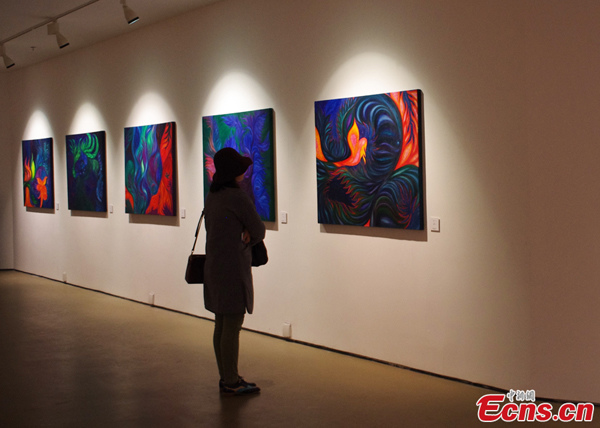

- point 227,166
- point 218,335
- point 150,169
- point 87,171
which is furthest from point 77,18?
point 218,335

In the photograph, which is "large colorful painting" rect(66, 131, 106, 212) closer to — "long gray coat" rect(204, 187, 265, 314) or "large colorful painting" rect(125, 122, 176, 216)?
"large colorful painting" rect(125, 122, 176, 216)

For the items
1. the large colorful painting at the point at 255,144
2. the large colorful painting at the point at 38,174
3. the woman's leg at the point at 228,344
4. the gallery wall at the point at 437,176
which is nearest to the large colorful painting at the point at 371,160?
the gallery wall at the point at 437,176

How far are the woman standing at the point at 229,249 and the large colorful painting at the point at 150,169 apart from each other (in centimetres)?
318

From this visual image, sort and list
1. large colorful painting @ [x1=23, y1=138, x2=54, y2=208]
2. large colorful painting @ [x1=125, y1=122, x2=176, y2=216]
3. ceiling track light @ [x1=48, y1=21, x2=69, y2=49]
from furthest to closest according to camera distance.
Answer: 1. large colorful painting @ [x1=23, y1=138, x2=54, y2=208]
2. large colorful painting @ [x1=125, y1=122, x2=176, y2=216]
3. ceiling track light @ [x1=48, y1=21, x2=69, y2=49]

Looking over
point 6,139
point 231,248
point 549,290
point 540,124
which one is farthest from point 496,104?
point 6,139

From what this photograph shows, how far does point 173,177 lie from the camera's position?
7.84 metres

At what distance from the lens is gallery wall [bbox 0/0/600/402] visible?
14.5ft

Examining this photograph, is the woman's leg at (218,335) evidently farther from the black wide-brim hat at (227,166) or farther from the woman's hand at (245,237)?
the black wide-brim hat at (227,166)

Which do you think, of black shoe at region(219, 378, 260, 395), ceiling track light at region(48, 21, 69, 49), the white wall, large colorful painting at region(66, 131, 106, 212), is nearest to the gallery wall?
ceiling track light at region(48, 21, 69, 49)

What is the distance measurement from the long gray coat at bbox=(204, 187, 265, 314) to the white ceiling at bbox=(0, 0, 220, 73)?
3.20 m

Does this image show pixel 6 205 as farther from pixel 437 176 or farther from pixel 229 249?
pixel 437 176

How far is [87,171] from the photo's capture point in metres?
9.62

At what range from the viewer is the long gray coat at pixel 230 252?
15.4 ft

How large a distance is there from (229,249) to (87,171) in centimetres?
556
